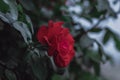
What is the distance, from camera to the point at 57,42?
881 mm

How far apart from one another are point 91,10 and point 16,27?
70cm

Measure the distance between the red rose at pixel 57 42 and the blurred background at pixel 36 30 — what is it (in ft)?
0.07

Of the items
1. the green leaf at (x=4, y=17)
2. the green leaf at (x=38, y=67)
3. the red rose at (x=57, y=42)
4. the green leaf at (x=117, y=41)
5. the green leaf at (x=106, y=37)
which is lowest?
the green leaf at (x=117, y=41)

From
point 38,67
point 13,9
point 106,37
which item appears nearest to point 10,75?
point 38,67

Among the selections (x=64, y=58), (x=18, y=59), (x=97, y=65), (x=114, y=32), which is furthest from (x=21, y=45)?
(x=114, y=32)

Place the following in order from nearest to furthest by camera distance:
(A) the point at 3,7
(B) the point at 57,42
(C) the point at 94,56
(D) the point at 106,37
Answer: (A) the point at 3,7
(B) the point at 57,42
(C) the point at 94,56
(D) the point at 106,37

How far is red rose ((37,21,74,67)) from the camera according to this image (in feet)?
2.89

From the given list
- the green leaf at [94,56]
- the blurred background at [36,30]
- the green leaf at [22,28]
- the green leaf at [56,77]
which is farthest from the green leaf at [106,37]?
the green leaf at [22,28]

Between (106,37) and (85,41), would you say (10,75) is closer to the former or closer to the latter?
(85,41)

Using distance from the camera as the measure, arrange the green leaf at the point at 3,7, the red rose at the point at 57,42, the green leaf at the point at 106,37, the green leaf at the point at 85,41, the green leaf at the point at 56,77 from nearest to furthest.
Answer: the green leaf at the point at 3,7 → the red rose at the point at 57,42 → the green leaf at the point at 56,77 → the green leaf at the point at 85,41 → the green leaf at the point at 106,37

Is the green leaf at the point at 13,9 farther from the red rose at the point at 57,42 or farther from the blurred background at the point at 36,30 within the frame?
the red rose at the point at 57,42

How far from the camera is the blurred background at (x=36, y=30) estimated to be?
0.85 m

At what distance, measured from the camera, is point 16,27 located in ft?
2.63

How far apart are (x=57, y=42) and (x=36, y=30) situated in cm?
39
